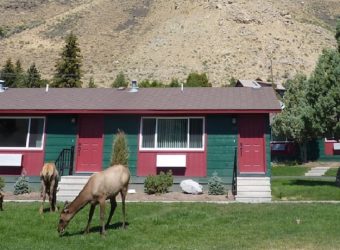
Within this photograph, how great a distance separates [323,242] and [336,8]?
10018 centimetres

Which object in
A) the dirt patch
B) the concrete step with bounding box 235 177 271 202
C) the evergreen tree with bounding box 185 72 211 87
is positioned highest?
the evergreen tree with bounding box 185 72 211 87

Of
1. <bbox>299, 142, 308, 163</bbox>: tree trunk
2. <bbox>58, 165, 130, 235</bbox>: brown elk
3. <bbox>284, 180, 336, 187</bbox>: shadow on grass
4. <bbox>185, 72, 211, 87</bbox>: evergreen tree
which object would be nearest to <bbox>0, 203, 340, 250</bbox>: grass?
<bbox>58, 165, 130, 235</bbox>: brown elk

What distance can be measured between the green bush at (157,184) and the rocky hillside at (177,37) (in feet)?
137

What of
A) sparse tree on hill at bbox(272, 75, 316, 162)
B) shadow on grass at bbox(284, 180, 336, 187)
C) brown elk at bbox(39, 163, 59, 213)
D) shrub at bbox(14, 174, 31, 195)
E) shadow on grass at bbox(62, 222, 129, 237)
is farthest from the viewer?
sparse tree on hill at bbox(272, 75, 316, 162)

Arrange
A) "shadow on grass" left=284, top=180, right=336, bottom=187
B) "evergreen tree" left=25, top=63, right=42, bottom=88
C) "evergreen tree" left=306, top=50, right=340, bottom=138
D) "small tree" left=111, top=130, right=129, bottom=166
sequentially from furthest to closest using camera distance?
1. "evergreen tree" left=25, top=63, right=42, bottom=88
2. "shadow on grass" left=284, top=180, right=336, bottom=187
3. "evergreen tree" left=306, top=50, right=340, bottom=138
4. "small tree" left=111, top=130, right=129, bottom=166

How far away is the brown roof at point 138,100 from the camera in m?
18.9

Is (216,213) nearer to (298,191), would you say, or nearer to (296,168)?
(298,191)

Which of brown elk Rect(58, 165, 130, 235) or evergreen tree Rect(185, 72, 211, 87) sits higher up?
evergreen tree Rect(185, 72, 211, 87)

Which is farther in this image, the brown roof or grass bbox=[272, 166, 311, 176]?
grass bbox=[272, 166, 311, 176]

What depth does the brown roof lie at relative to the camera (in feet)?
61.9

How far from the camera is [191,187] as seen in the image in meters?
17.4

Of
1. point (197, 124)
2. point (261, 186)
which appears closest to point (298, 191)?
point (261, 186)

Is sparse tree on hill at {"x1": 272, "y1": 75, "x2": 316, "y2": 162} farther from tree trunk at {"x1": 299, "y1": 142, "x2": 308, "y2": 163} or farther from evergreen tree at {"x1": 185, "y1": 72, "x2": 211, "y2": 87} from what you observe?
evergreen tree at {"x1": 185, "y1": 72, "x2": 211, "y2": 87}

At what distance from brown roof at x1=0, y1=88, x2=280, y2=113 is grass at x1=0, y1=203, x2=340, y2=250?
5958mm
